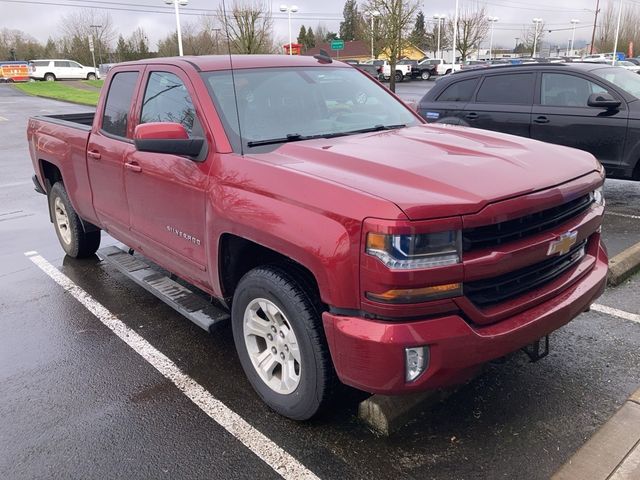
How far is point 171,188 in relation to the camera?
3680 millimetres

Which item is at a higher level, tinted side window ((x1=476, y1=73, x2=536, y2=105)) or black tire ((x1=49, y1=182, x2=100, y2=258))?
tinted side window ((x1=476, y1=73, x2=536, y2=105))

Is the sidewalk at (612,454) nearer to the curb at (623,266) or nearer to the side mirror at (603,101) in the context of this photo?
the curb at (623,266)

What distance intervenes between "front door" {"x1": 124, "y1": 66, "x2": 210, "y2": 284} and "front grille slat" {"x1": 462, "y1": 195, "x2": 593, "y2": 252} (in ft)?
5.32

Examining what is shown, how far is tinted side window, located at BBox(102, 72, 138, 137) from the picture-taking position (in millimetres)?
4457

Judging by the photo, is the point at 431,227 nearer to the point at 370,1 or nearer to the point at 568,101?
the point at 568,101

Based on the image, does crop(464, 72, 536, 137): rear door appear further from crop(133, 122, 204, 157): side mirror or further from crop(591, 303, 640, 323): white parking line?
crop(133, 122, 204, 157): side mirror

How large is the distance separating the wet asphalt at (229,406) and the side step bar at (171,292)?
36 cm

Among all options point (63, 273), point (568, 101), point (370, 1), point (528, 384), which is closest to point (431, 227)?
point (528, 384)

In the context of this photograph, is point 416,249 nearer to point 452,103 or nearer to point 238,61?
point 238,61

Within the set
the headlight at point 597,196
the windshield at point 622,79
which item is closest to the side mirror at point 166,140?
the headlight at point 597,196

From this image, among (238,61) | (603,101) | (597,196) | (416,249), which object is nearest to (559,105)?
(603,101)

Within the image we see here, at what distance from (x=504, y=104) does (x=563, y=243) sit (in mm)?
5688

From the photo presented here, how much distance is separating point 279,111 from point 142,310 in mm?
2173

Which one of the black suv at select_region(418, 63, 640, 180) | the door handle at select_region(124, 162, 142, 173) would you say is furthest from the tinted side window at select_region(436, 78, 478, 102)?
the door handle at select_region(124, 162, 142, 173)
